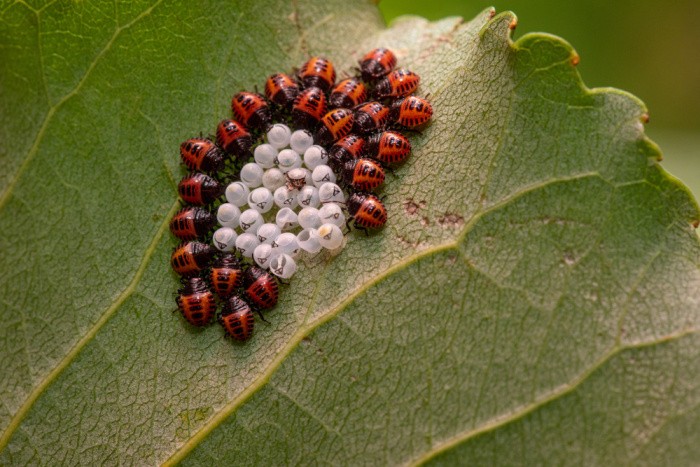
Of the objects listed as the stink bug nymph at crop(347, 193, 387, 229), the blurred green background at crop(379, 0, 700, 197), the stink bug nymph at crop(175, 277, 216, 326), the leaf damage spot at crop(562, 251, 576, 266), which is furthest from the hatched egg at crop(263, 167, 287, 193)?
the blurred green background at crop(379, 0, 700, 197)

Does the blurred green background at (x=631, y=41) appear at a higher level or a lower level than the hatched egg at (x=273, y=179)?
higher

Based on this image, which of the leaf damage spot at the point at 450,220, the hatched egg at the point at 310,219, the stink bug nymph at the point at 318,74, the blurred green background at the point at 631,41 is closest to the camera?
the leaf damage spot at the point at 450,220

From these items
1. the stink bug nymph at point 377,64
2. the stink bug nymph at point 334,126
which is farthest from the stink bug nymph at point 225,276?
the stink bug nymph at point 377,64

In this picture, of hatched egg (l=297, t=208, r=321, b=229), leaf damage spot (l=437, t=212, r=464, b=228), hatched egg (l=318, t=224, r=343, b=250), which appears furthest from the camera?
hatched egg (l=297, t=208, r=321, b=229)

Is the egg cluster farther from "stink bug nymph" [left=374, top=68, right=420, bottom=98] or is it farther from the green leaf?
the green leaf

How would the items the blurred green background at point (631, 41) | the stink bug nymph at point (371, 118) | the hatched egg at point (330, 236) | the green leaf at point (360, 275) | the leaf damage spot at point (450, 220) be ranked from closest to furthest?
1. the green leaf at point (360, 275)
2. the leaf damage spot at point (450, 220)
3. the hatched egg at point (330, 236)
4. the stink bug nymph at point (371, 118)
5. the blurred green background at point (631, 41)

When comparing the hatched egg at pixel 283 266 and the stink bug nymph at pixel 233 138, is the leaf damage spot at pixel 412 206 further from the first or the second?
the stink bug nymph at pixel 233 138

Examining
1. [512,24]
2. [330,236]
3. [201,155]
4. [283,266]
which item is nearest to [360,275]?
[330,236]
